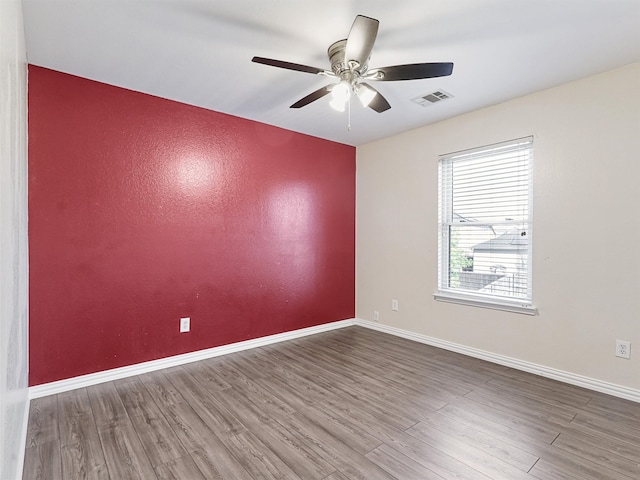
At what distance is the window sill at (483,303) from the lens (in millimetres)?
3000

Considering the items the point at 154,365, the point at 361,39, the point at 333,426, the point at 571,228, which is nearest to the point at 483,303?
the point at 571,228

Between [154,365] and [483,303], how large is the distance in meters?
3.24

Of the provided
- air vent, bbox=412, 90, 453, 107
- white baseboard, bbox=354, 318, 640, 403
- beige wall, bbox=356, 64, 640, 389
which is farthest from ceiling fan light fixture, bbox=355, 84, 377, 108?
white baseboard, bbox=354, 318, 640, 403

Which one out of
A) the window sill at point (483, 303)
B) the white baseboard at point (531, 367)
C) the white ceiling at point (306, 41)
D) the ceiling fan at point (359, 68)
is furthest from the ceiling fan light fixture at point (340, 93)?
the white baseboard at point (531, 367)

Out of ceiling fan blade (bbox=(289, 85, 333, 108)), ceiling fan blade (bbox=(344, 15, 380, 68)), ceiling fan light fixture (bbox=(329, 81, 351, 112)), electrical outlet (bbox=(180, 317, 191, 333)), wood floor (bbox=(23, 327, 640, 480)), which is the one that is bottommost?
wood floor (bbox=(23, 327, 640, 480))

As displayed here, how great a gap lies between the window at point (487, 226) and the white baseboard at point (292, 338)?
0.51 metres

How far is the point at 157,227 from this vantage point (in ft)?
9.91

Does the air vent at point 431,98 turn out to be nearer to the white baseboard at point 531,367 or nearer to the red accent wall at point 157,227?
the red accent wall at point 157,227

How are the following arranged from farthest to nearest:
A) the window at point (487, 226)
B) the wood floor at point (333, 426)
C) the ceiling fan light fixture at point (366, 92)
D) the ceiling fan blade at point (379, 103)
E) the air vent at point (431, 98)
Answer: the window at point (487, 226) < the air vent at point (431, 98) < the ceiling fan blade at point (379, 103) < the ceiling fan light fixture at point (366, 92) < the wood floor at point (333, 426)

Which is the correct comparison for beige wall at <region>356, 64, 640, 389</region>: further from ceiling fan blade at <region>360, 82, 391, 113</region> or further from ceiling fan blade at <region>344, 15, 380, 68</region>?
ceiling fan blade at <region>344, 15, 380, 68</region>

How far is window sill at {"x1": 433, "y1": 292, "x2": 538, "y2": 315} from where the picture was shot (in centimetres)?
300

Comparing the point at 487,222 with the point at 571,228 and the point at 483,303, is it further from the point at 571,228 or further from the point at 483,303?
the point at 483,303

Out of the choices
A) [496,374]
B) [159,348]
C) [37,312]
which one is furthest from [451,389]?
[37,312]

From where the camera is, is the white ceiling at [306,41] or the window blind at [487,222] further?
the window blind at [487,222]
